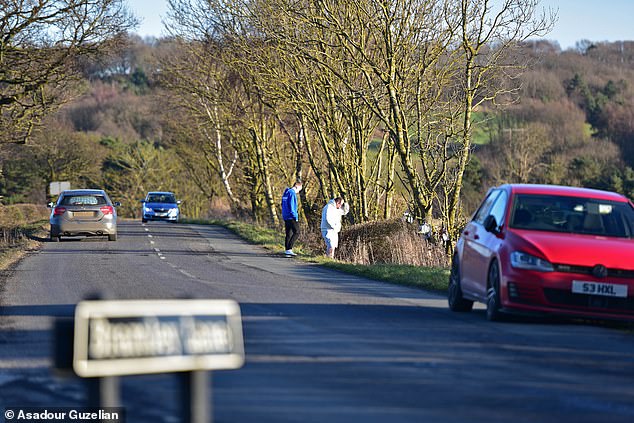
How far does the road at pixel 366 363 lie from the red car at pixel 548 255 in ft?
1.12

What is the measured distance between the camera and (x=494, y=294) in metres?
12.0

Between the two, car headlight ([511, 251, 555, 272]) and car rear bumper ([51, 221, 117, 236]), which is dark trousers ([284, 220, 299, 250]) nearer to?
car rear bumper ([51, 221, 117, 236])

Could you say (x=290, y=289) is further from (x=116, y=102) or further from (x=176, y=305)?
(x=116, y=102)

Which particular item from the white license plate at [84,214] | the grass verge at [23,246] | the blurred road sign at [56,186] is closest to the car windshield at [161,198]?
the grass verge at [23,246]

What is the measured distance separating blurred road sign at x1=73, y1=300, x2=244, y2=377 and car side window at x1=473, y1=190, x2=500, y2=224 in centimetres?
1048

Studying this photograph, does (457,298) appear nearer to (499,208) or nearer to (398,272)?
(499,208)

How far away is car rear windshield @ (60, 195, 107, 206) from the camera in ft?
112

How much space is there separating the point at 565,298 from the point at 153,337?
896 centimetres

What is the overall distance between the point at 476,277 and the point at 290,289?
468 cm

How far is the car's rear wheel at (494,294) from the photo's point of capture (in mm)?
11906

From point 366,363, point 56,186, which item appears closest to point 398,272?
point 366,363

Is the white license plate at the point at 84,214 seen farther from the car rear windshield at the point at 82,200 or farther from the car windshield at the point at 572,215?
the car windshield at the point at 572,215

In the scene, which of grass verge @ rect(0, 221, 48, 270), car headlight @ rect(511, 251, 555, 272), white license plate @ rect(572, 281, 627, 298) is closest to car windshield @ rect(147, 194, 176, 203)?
grass verge @ rect(0, 221, 48, 270)

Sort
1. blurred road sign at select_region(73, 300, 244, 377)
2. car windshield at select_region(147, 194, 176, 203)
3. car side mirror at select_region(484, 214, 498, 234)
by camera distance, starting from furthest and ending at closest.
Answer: car windshield at select_region(147, 194, 176, 203) < car side mirror at select_region(484, 214, 498, 234) < blurred road sign at select_region(73, 300, 244, 377)
